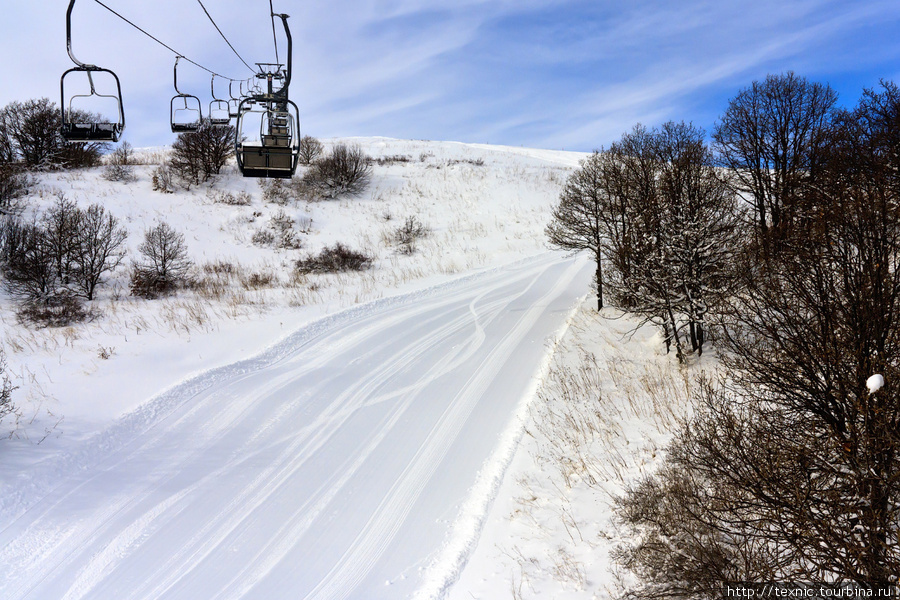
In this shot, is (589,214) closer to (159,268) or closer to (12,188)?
(159,268)

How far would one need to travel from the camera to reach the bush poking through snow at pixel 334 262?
909 inches

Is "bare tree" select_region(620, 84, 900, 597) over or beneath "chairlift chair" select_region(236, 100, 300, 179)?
beneath

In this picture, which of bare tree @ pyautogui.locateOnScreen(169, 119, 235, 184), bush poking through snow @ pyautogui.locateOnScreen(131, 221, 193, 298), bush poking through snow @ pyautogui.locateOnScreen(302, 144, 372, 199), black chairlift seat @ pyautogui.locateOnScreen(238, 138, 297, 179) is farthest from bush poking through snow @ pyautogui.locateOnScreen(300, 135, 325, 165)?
black chairlift seat @ pyautogui.locateOnScreen(238, 138, 297, 179)

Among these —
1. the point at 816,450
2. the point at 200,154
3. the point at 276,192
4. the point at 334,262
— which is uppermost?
the point at 200,154

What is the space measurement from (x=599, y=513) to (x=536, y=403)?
3937 mm

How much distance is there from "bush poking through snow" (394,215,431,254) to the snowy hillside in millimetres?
7181

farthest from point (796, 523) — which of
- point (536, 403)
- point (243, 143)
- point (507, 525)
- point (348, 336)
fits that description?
point (348, 336)

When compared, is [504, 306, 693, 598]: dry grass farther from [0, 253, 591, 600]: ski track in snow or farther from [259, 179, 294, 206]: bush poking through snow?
[259, 179, 294, 206]: bush poking through snow

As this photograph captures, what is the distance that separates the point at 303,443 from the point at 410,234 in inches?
841

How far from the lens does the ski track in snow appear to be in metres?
5.82

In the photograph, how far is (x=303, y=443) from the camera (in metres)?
8.88

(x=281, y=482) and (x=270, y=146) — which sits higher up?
(x=270, y=146)

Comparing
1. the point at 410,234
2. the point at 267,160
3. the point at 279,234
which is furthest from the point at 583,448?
the point at 279,234

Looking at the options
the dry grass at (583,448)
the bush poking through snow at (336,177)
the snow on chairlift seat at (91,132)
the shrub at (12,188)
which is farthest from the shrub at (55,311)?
the bush poking through snow at (336,177)
